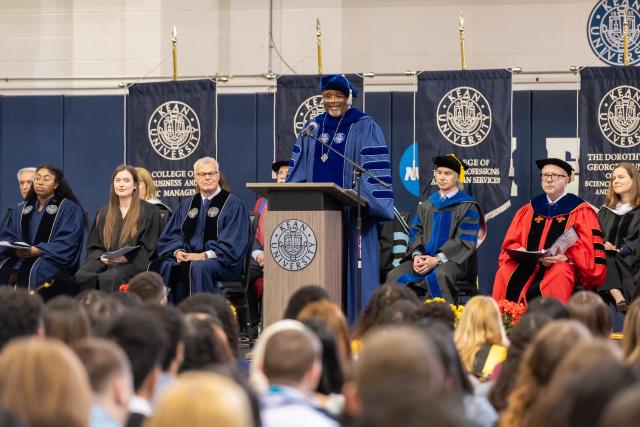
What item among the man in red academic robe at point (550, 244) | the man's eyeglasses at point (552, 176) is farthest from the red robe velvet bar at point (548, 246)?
the man's eyeglasses at point (552, 176)

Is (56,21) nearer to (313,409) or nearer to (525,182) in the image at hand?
(525,182)

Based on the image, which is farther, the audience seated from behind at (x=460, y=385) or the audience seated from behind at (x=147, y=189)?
the audience seated from behind at (x=147, y=189)

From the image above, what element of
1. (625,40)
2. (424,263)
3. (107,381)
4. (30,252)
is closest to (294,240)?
(424,263)

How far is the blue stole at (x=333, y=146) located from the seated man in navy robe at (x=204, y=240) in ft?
4.99

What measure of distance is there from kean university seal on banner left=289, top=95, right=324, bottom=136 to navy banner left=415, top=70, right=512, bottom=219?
3.56 feet

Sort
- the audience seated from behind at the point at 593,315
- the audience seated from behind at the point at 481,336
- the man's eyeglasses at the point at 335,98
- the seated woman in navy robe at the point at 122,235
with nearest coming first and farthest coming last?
the audience seated from behind at the point at 481,336 → the audience seated from behind at the point at 593,315 → the man's eyeglasses at the point at 335,98 → the seated woman in navy robe at the point at 122,235

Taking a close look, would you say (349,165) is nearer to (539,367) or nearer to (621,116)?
(621,116)

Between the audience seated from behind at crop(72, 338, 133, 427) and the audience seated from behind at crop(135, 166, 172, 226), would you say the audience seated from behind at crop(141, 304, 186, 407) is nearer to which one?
the audience seated from behind at crop(72, 338, 133, 427)

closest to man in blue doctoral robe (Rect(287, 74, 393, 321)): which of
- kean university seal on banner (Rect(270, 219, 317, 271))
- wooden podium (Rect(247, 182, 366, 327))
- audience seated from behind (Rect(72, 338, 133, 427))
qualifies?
wooden podium (Rect(247, 182, 366, 327))

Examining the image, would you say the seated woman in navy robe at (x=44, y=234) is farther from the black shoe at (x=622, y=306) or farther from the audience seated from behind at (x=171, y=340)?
the audience seated from behind at (x=171, y=340)

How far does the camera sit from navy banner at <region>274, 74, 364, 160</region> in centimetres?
1153

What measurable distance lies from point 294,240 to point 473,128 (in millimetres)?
4250

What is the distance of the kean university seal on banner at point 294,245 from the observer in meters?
7.45

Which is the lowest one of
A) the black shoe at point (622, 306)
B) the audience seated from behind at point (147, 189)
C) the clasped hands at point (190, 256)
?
the black shoe at point (622, 306)
